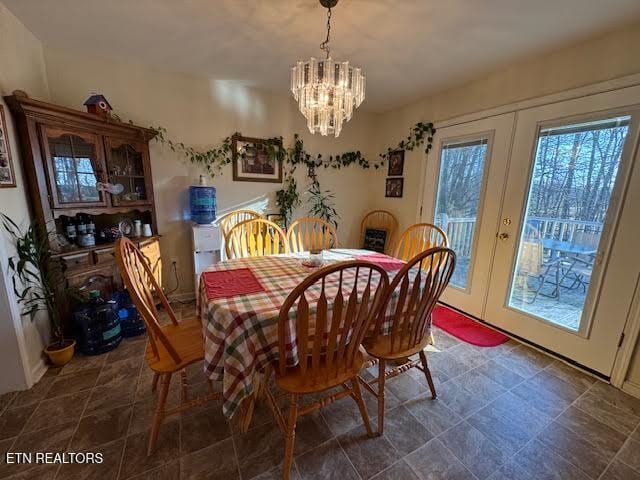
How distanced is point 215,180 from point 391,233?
2.35 m

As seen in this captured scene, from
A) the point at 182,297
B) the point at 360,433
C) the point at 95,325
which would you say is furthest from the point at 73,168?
the point at 360,433

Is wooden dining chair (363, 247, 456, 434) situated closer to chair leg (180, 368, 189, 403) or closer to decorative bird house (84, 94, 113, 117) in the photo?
chair leg (180, 368, 189, 403)

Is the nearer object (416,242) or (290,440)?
(290,440)

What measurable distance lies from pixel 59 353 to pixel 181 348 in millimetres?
1230

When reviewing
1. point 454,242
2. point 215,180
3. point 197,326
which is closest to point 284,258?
point 197,326

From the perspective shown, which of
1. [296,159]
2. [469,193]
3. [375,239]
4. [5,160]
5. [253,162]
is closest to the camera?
[5,160]

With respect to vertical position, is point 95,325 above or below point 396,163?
below

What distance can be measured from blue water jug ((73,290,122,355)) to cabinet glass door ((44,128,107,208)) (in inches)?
28.9

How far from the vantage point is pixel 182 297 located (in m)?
3.02

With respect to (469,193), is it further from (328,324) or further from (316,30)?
(328,324)

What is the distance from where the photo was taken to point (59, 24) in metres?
1.86

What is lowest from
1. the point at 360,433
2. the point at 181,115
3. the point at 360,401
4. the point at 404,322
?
the point at 360,433

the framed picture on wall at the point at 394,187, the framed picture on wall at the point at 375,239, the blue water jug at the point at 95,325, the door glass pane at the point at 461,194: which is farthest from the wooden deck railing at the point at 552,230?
the blue water jug at the point at 95,325

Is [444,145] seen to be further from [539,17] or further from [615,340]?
[615,340]
